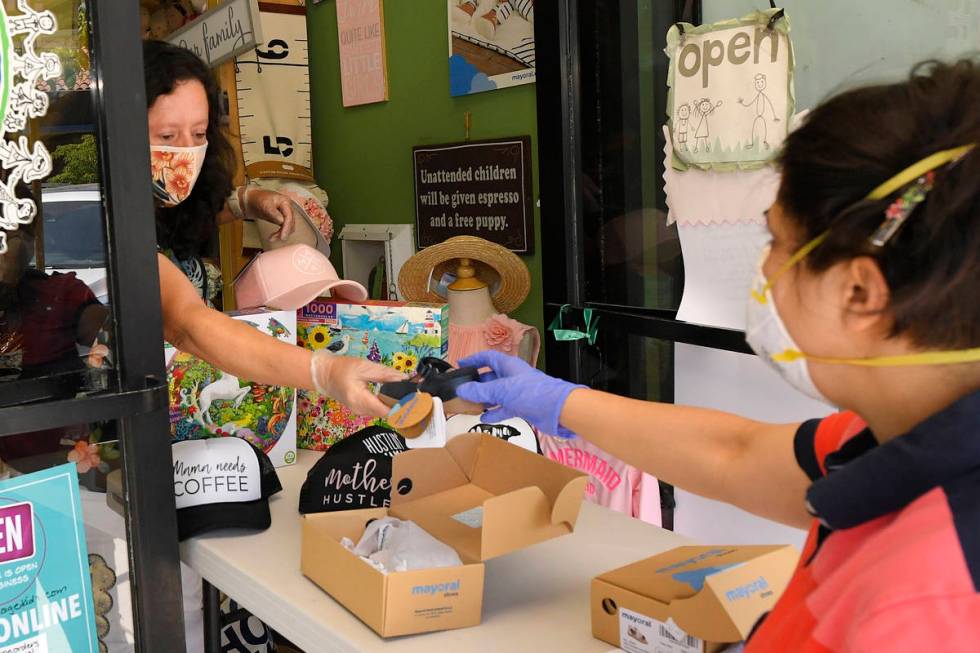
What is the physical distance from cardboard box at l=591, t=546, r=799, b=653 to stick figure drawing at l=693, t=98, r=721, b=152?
868 millimetres

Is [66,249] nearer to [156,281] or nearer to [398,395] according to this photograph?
[156,281]

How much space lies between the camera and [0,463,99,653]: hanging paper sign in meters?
1.27

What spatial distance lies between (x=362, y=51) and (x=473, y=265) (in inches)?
68.5

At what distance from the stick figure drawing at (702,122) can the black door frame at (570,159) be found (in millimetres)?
173

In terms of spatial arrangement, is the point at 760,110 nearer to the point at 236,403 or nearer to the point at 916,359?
the point at 916,359

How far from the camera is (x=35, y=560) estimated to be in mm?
1292

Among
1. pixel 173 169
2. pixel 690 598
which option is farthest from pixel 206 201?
pixel 690 598

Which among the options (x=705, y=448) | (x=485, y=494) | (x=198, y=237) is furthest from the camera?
(x=198, y=237)

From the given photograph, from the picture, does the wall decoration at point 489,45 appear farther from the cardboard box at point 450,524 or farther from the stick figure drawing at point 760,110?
the cardboard box at point 450,524

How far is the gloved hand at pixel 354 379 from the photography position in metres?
1.59

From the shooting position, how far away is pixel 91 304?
4.53ft

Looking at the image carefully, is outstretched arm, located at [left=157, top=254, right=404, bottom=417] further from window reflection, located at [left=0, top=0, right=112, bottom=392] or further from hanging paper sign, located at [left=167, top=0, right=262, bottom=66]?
hanging paper sign, located at [left=167, top=0, right=262, bottom=66]

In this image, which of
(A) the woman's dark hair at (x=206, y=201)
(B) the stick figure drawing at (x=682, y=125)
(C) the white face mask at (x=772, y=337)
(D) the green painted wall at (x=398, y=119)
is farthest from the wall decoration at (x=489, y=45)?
(C) the white face mask at (x=772, y=337)

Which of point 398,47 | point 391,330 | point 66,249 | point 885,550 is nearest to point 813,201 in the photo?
point 885,550
